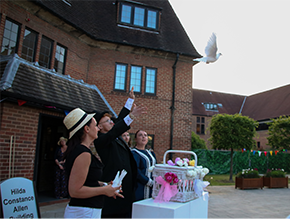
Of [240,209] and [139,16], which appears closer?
[240,209]

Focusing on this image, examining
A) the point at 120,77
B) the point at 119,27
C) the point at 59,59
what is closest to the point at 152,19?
the point at 119,27

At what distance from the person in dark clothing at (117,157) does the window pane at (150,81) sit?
9341 millimetres

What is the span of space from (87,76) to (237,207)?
8686mm

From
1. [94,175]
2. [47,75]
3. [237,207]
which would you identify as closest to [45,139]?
[47,75]

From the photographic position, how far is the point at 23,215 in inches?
128

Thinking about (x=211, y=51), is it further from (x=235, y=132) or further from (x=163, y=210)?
(x=163, y=210)

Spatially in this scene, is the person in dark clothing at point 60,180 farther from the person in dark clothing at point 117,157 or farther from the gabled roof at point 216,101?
the gabled roof at point 216,101

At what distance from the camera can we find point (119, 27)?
13.1 metres

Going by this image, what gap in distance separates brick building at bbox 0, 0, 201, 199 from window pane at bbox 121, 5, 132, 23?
55 mm

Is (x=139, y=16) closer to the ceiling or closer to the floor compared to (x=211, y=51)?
closer to the ceiling

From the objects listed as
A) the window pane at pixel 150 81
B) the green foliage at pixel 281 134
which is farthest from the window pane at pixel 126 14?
the green foliage at pixel 281 134

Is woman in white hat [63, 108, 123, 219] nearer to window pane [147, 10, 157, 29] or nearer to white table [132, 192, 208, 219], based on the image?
white table [132, 192, 208, 219]

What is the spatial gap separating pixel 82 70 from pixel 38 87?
474 cm

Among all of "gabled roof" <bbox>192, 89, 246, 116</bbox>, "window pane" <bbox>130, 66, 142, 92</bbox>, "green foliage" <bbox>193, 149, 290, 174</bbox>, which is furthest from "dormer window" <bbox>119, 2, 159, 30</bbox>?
"gabled roof" <bbox>192, 89, 246, 116</bbox>
